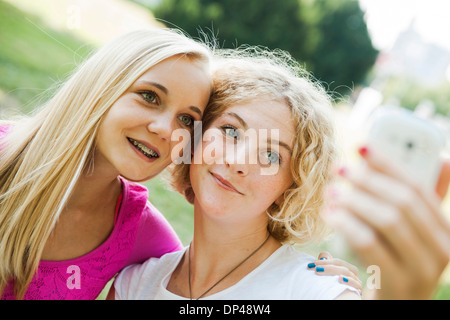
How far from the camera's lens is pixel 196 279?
2.05 m

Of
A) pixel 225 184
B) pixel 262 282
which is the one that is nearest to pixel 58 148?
pixel 225 184

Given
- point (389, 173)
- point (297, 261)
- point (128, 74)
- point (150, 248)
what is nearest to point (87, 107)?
point (128, 74)

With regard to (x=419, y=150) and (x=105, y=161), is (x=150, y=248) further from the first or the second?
(x=419, y=150)

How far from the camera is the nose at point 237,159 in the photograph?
1.86 m

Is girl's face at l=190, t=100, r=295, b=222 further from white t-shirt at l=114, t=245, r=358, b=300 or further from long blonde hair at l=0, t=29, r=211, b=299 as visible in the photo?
long blonde hair at l=0, t=29, r=211, b=299

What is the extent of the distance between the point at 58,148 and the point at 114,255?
0.70m

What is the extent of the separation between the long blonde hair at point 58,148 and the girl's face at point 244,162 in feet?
1.40

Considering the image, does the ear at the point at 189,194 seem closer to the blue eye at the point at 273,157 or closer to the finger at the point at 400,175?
the blue eye at the point at 273,157

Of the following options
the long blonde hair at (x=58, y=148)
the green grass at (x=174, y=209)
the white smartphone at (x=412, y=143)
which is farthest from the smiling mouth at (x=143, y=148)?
the green grass at (x=174, y=209)

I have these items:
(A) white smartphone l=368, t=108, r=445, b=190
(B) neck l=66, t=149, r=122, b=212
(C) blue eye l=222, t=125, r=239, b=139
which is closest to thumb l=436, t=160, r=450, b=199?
(A) white smartphone l=368, t=108, r=445, b=190

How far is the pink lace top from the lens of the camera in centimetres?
200

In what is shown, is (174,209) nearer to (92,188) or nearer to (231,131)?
(92,188)

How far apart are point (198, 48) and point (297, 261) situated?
1.22m
